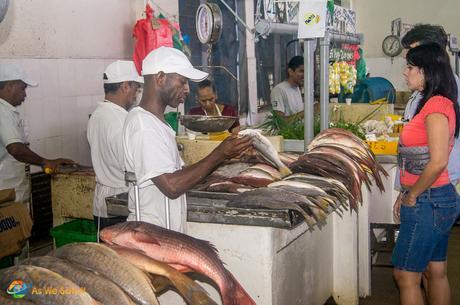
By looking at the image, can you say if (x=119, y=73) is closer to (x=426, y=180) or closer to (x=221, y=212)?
(x=221, y=212)

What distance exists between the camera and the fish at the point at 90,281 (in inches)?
84.6

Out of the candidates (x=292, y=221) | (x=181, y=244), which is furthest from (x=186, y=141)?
(x=181, y=244)

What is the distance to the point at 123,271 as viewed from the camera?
7.51 ft

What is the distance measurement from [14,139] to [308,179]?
2.60m

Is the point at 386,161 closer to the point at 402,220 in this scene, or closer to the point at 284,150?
the point at 284,150

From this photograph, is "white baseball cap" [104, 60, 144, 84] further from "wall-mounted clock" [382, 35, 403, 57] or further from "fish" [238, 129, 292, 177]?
"wall-mounted clock" [382, 35, 403, 57]

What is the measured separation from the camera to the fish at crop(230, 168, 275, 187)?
13.1 feet

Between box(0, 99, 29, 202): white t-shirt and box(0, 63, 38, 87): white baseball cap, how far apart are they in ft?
0.67

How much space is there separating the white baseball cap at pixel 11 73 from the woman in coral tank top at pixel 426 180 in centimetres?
319

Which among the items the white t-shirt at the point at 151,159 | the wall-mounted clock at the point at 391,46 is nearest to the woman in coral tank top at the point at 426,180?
the white t-shirt at the point at 151,159

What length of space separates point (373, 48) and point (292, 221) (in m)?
13.6

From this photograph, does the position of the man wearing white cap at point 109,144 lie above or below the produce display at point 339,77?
below

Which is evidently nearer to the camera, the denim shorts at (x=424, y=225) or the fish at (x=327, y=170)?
the denim shorts at (x=424, y=225)

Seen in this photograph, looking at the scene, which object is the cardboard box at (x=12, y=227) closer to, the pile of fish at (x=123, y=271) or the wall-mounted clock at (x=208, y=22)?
the pile of fish at (x=123, y=271)
